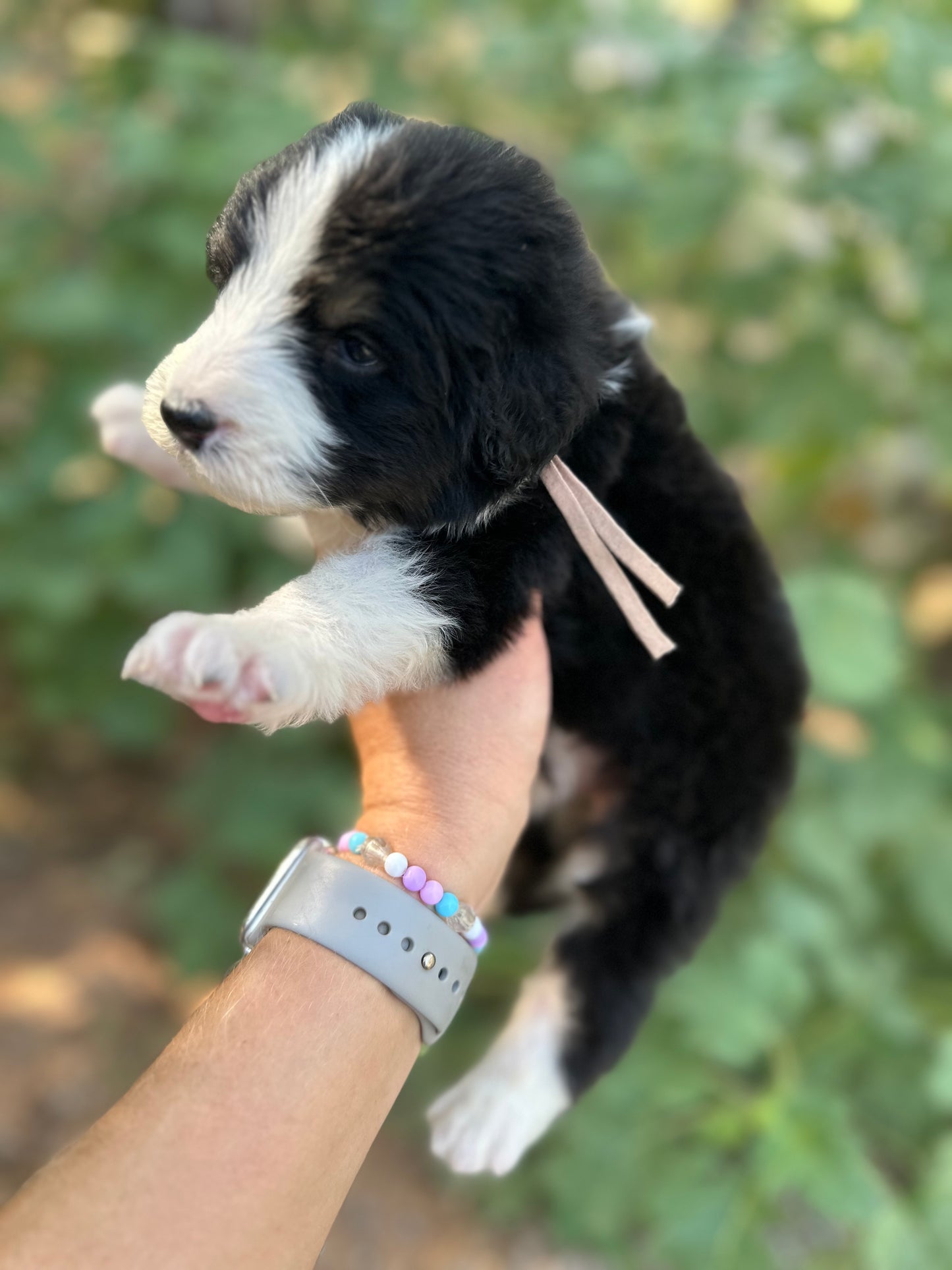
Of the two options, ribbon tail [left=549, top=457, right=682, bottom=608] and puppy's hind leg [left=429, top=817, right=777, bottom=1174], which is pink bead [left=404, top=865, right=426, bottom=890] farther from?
ribbon tail [left=549, top=457, right=682, bottom=608]

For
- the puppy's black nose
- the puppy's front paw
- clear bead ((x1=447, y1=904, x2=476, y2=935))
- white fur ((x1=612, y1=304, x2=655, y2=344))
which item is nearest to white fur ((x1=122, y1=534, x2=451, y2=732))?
the puppy's front paw

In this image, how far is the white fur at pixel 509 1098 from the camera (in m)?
1.98

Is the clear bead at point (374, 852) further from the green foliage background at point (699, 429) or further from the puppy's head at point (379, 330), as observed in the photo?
the green foliage background at point (699, 429)

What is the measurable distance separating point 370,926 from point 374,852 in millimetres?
149

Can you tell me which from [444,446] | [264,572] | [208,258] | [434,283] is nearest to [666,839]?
[444,446]

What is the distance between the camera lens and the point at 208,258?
1.60 m

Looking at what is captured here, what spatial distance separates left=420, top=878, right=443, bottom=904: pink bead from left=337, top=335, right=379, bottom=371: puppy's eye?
34.2 inches

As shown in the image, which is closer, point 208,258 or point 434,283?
point 434,283

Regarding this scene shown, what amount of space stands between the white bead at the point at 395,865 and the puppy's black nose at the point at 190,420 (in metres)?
0.77

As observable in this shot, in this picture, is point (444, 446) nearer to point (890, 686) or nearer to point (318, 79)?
point (890, 686)

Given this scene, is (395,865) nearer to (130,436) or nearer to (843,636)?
(130,436)

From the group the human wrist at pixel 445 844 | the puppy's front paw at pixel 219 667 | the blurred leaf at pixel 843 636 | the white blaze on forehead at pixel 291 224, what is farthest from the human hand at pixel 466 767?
the blurred leaf at pixel 843 636

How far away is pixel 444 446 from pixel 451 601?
264 millimetres

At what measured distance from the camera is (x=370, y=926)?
1676 millimetres
